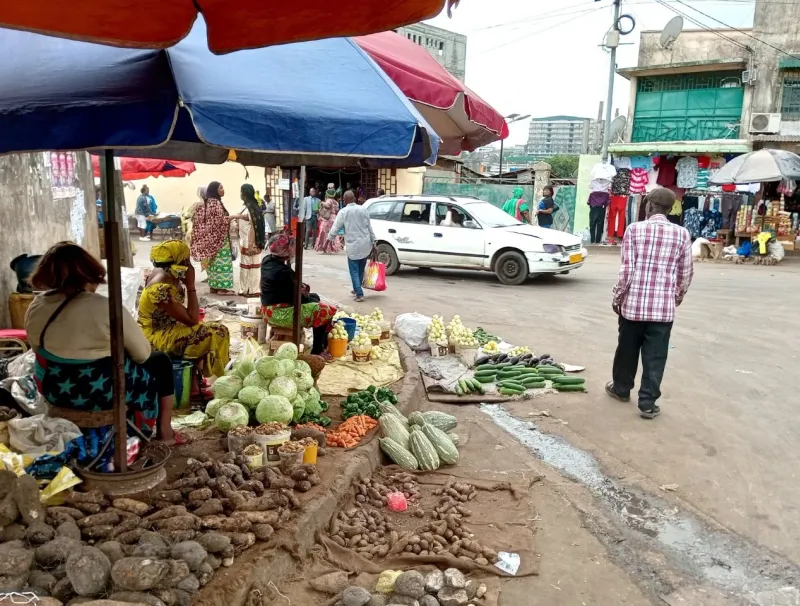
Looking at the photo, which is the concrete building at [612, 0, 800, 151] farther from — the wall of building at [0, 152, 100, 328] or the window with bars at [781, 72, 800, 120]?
the wall of building at [0, 152, 100, 328]

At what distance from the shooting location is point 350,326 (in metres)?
7.40

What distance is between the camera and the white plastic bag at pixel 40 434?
3.42 meters

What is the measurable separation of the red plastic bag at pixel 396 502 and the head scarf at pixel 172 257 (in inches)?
98.6

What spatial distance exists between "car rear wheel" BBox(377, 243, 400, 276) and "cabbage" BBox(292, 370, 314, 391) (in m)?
9.50

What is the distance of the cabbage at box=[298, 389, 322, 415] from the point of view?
16.3 feet

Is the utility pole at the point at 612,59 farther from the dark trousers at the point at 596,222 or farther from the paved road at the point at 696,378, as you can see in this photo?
the paved road at the point at 696,378

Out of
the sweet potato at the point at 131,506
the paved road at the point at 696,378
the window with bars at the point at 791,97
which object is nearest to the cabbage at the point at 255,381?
the sweet potato at the point at 131,506

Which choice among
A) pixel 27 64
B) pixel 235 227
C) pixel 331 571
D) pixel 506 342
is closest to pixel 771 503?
pixel 331 571

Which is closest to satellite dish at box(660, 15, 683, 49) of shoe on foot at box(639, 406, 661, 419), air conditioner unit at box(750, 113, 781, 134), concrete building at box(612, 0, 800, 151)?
concrete building at box(612, 0, 800, 151)

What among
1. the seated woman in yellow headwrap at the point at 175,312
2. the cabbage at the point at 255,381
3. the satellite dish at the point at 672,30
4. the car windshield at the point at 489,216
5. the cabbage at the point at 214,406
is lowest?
the cabbage at the point at 214,406

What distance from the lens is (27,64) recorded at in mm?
2879

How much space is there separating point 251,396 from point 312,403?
56 centimetres

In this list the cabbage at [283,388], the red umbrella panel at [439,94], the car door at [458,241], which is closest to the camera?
the red umbrella panel at [439,94]

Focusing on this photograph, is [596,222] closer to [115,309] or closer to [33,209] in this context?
[33,209]
